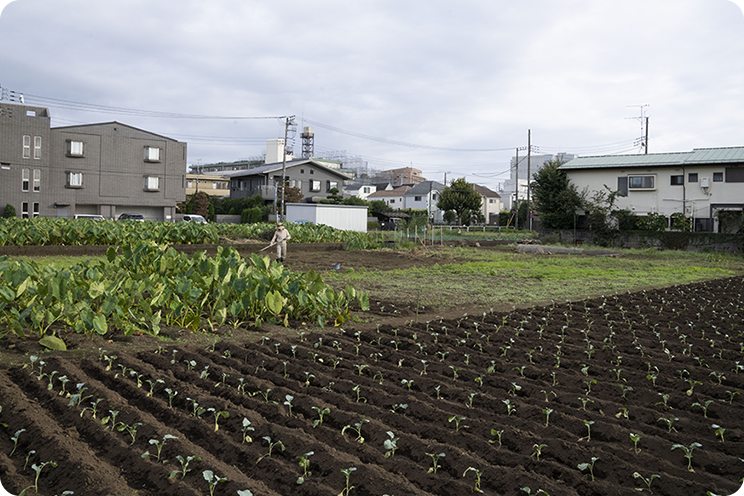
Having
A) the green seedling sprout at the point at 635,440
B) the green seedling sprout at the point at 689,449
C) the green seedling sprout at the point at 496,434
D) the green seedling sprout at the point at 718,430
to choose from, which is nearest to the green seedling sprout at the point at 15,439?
the green seedling sprout at the point at 496,434

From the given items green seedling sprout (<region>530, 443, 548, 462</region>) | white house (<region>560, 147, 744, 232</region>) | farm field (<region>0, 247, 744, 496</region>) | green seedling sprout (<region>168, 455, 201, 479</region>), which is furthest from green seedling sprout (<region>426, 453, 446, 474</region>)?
white house (<region>560, 147, 744, 232</region>)

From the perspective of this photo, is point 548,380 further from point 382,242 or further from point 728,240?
point 728,240

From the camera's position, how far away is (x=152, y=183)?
135ft

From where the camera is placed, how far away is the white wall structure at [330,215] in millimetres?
28797

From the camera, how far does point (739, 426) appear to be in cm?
365

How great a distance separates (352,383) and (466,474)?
147cm

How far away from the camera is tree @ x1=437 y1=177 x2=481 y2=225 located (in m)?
52.6

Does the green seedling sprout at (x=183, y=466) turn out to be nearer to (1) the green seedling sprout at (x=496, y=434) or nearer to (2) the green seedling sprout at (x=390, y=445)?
(2) the green seedling sprout at (x=390, y=445)

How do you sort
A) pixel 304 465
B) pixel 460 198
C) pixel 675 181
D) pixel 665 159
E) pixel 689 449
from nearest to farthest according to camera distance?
pixel 304 465 → pixel 689 449 → pixel 675 181 → pixel 665 159 → pixel 460 198

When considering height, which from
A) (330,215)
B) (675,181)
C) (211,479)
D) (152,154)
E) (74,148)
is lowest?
(211,479)

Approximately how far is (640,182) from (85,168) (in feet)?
118

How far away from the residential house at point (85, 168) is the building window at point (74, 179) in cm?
6

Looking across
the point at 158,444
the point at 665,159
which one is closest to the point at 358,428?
the point at 158,444

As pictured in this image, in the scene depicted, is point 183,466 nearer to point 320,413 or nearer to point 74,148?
point 320,413
